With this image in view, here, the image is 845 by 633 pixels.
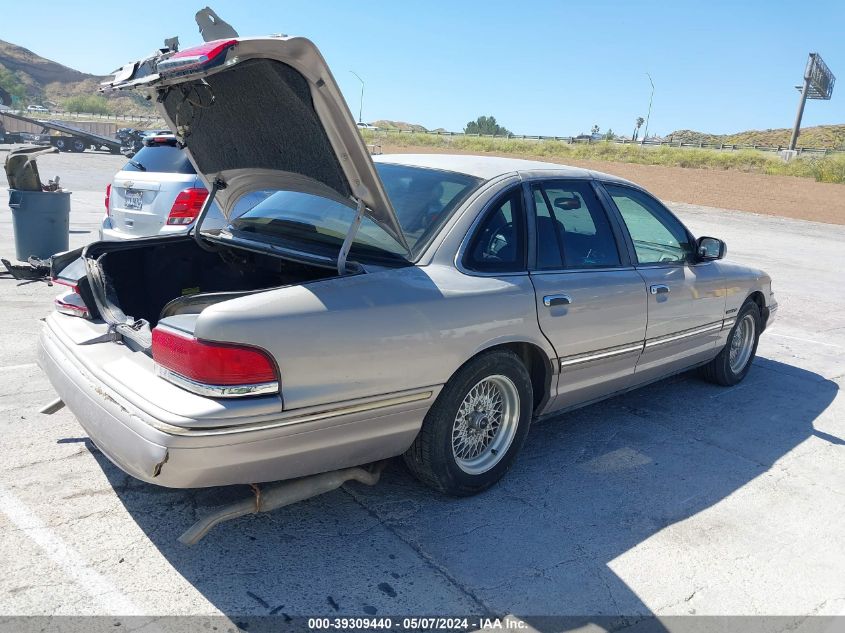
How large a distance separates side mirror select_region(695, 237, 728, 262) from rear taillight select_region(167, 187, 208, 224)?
4689mm

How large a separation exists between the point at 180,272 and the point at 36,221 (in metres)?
5.15

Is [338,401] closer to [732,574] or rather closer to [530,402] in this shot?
[530,402]

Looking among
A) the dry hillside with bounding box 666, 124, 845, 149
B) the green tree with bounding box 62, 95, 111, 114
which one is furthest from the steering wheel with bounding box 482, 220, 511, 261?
the green tree with bounding box 62, 95, 111, 114

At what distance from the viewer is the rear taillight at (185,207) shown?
7152mm

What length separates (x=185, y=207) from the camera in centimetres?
718

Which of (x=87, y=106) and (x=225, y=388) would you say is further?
(x=87, y=106)

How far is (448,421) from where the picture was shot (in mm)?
3318

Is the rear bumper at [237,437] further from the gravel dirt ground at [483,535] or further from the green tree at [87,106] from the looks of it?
the green tree at [87,106]

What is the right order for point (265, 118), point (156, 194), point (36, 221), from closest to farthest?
point (265, 118), point (156, 194), point (36, 221)

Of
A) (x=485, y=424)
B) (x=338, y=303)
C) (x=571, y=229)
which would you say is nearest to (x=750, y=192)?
(x=571, y=229)

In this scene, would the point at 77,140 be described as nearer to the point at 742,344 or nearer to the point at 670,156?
the point at 670,156

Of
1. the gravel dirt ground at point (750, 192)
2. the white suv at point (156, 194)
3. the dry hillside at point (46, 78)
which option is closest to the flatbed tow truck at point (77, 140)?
the gravel dirt ground at point (750, 192)

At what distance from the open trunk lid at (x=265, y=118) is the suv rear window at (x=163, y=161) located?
3.73m

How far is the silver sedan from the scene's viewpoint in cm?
266
